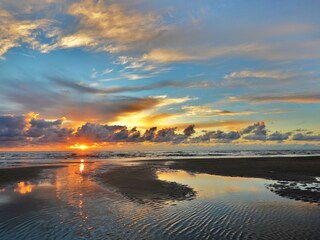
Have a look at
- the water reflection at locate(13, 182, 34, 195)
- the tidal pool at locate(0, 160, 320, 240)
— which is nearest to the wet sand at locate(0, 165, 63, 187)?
the water reflection at locate(13, 182, 34, 195)

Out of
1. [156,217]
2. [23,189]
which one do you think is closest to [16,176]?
[23,189]

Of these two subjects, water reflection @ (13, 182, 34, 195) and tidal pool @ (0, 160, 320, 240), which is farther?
water reflection @ (13, 182, 34, 195)

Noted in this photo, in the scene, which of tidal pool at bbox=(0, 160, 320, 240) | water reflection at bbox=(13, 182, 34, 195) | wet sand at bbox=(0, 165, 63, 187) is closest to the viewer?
tidal pool at bbox=(0, 160, 320, 240)

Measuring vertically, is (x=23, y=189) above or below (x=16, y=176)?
above

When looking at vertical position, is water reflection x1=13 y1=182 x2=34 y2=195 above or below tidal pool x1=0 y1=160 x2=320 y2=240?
below

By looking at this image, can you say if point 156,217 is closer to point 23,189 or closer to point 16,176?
point 23,189

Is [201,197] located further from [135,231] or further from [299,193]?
Answer: [135,231]

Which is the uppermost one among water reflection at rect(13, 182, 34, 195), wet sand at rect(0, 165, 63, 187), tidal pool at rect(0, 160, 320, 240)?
tidal pool at rect(0, 160, 320, 240)

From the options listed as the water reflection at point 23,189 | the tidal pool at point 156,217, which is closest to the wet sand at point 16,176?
the water reflection at point 23,189

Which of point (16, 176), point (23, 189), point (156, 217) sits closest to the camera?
point (156, 217)

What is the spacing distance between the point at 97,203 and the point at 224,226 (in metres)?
9.27

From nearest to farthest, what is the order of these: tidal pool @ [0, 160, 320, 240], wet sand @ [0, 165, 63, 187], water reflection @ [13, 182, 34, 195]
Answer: tidal pool @ [0, 160, 320, 240] < water reflection @ [13, 182, 34, 195] < wet sand @ [0, 165, 63, 187]

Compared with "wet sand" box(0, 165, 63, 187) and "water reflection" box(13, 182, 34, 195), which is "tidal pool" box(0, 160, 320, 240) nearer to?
"water reflection" box(13, 182, 34, 195)

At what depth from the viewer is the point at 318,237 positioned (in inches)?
470
